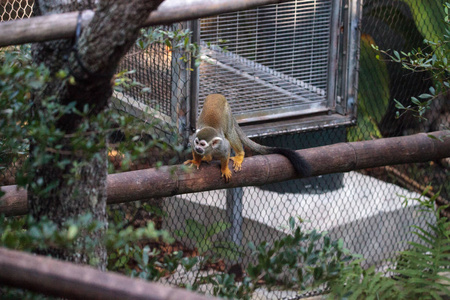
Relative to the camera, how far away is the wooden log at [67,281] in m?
1.00

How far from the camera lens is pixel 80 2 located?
1485mm

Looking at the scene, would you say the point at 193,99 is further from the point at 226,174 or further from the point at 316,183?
the point at 316,183

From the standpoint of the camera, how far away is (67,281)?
1.01 m

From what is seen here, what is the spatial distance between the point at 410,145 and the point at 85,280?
234cm

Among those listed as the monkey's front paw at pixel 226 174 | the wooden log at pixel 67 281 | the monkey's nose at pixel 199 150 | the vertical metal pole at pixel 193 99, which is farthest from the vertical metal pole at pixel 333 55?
the wooden log at pixel 67 281

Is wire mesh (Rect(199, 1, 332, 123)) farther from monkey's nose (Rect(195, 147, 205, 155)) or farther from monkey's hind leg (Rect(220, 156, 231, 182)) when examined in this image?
monkey's hind leg (Rect(220, 156, 231, 182))

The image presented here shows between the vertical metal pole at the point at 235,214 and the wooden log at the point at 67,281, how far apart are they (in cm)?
305

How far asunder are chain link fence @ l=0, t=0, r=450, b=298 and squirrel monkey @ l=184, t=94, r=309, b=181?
0.85 ft

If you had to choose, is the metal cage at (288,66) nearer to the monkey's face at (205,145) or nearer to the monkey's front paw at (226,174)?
the monkey's face at (205,145)

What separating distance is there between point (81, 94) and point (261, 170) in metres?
1.35

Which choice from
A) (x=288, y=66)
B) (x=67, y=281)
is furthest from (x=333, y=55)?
(x=67, y=281)

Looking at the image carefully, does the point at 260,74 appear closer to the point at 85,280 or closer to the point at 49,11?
the point at 49,11

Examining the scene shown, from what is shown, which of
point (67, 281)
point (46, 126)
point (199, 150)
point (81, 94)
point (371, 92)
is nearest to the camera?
point (67, 281)

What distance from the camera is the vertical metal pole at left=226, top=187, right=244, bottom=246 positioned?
408 centimetres
